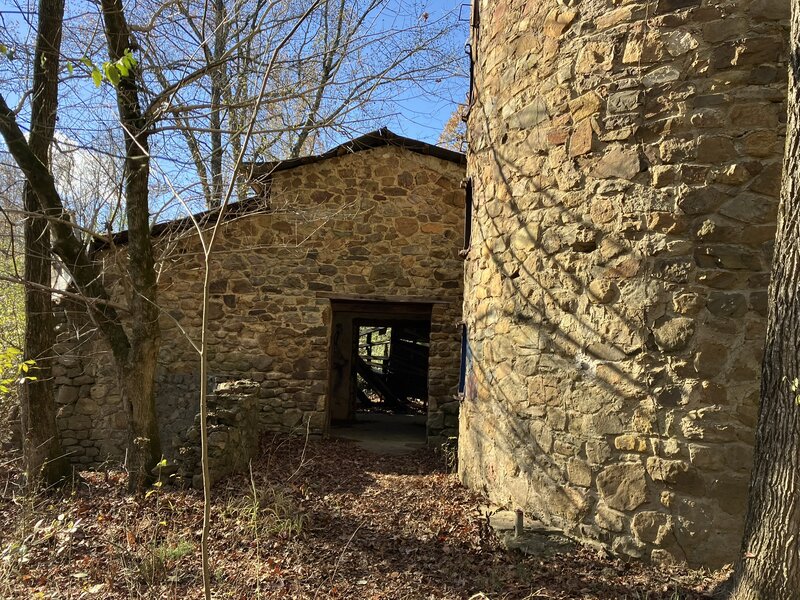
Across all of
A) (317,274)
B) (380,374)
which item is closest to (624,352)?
(317,274)

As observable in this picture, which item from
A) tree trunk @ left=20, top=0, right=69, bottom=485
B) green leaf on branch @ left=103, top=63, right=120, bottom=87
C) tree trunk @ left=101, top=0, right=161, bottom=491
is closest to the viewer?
green leaf on branch @ left=103, top=63, right=120, bottom=87

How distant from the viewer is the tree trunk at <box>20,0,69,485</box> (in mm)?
6059

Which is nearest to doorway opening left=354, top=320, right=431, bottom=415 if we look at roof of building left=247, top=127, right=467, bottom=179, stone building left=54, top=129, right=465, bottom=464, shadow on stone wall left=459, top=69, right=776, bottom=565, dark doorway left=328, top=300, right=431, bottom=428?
dark doorway left=328, top=300, right=431, bottom=428

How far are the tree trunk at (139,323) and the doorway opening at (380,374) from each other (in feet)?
11.5

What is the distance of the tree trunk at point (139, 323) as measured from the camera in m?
5.80

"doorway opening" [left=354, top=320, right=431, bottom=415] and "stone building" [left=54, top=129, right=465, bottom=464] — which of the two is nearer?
"stone building" [left=54, top=129, right=465, bottom=464]

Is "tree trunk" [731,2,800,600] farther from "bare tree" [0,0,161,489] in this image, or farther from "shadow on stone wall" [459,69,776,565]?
"bare tree" [0,0,161,489]

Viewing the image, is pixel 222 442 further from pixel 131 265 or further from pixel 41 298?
pixel 41 298

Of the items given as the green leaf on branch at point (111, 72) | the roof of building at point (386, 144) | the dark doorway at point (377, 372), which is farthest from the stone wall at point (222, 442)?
the dark doorway at point (377, 372)

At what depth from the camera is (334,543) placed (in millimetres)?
4473

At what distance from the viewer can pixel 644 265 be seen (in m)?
3.93

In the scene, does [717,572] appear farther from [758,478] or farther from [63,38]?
[63,38]

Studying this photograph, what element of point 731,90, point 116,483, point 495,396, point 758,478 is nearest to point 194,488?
point 116,483

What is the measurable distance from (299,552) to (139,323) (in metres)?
2.99
